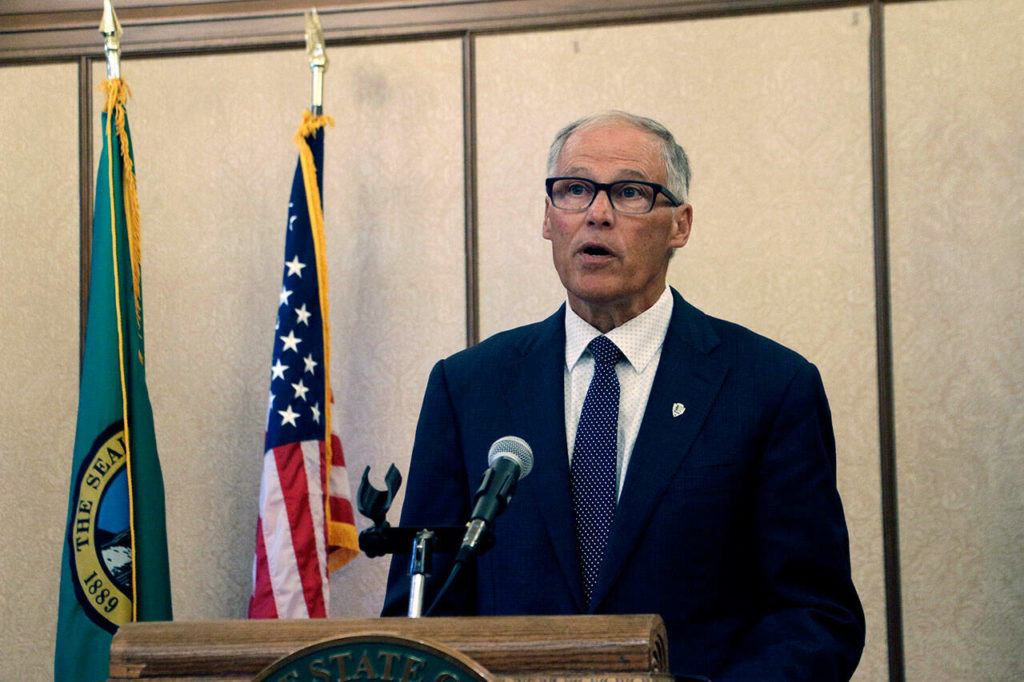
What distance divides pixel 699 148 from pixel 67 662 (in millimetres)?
2131

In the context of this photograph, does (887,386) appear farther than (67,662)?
Yes

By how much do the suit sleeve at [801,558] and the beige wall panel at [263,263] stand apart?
154 cm

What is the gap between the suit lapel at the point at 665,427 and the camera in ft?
6.00

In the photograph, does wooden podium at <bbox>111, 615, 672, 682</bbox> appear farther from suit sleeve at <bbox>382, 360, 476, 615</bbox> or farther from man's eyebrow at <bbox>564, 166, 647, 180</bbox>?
man's eyebrow at <bbox>564, 166, 647, 180</bbox>

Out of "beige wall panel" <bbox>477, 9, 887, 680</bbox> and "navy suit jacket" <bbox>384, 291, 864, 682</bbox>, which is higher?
"beige wall panel" <bbox>477, 9, 887, 680</bbox>

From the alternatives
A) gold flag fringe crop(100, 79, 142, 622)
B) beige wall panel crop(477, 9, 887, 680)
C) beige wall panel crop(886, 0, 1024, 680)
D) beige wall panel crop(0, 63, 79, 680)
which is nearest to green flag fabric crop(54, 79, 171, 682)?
gold flag fringe crop(100, 79, 142, 622)

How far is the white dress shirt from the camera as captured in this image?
1998 millimetres

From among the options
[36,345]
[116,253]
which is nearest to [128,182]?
[116,253]

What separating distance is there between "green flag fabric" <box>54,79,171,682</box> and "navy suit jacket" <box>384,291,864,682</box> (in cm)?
117

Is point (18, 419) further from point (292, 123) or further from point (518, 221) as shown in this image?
point (518, 221)

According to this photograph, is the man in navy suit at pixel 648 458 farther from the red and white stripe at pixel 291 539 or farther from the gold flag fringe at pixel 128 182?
the gold flag fringe at pixel 128 182

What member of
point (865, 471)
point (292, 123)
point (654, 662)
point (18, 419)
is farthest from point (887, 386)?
point (18, 419)

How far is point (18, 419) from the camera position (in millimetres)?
3436

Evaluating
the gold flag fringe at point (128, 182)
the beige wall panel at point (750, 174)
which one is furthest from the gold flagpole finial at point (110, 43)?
the beige wall panel at point (750, 174)
